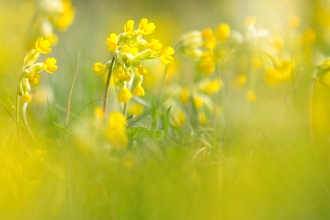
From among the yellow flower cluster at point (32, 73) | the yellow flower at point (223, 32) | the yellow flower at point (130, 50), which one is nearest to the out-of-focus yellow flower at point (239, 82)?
the yellow flower at point (223, 32)

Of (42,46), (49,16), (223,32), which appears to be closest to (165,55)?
(42,46)

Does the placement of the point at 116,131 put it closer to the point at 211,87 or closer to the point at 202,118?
the point at 202,118

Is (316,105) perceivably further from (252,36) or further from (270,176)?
(270,176)

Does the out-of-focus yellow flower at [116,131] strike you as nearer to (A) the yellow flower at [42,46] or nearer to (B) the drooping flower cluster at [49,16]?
(A) the yellow flower at [42,46]

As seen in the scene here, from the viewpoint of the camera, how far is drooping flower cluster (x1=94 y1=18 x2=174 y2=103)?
1383mm

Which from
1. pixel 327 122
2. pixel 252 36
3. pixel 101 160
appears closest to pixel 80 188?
pixel 101 160

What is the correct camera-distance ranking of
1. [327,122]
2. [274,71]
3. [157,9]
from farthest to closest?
1. [157,9]
2. [274,71]
3. [327,122]

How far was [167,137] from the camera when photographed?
1.44 meters

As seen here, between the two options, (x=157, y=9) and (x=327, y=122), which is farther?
(x=157, y=9)

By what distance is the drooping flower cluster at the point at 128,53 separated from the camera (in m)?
1.38

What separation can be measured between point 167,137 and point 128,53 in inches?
10.1

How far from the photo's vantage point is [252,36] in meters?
1.86

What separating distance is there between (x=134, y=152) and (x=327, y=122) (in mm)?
563

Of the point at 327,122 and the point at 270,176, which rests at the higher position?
the point at 327,122
